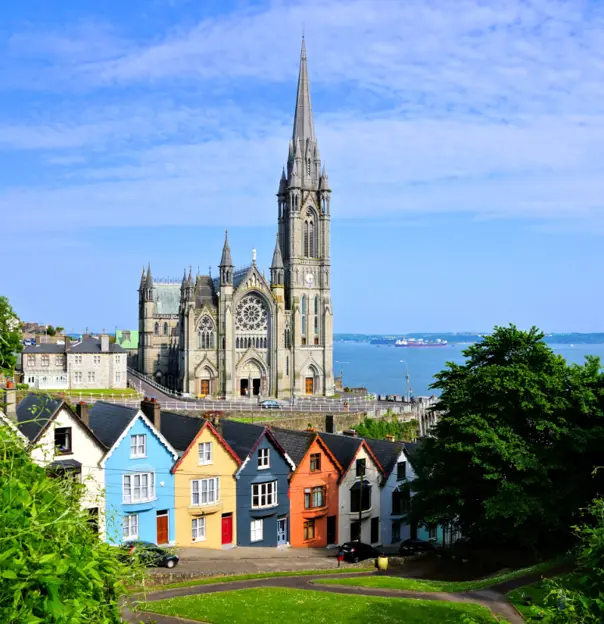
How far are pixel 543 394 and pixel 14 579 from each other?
30.1 metres

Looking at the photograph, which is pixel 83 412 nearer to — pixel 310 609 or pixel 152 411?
pixel 152 411

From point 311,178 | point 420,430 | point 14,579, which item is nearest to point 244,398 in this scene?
point 420,430

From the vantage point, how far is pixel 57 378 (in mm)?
76688

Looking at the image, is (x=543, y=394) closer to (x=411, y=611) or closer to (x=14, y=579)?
(x=411, y=611)

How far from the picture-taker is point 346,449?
43.3 m

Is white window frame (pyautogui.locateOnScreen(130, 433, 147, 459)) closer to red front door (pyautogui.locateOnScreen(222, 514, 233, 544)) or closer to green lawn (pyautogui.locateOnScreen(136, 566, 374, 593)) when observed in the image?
red front door (pyautogui.locateOnScreen(222, 514, 233, 544))

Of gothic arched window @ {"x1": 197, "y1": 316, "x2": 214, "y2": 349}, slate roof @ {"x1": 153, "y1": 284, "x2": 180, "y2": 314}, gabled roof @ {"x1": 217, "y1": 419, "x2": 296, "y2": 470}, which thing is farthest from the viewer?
slate roof @ {"x1": 153, "y1": 284, "x2": 180, "y2": 314}

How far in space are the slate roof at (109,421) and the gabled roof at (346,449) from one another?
13835 millimetres

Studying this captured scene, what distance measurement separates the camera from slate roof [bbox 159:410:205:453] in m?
37.0

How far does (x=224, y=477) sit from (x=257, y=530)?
144 inches

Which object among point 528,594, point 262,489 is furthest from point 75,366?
point 528,594

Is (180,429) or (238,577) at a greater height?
(180,429)

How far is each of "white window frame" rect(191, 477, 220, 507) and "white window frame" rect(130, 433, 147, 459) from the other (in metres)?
3.26

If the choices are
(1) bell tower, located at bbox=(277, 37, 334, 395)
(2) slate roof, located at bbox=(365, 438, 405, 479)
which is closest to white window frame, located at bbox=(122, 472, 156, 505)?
(2) slate roof, located at bbox=(365, 438, 405, 479)
